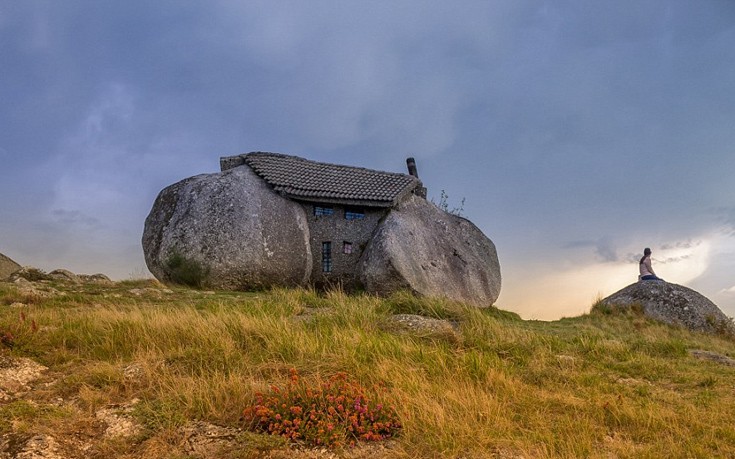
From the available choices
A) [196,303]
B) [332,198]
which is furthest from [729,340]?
[196,303]

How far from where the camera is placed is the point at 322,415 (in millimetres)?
5352

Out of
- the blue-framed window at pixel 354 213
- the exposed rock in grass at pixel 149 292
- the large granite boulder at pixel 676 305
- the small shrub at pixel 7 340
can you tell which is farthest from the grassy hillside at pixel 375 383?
the large granite boulder at pixel 676 305

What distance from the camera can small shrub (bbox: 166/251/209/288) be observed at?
17.7 meters

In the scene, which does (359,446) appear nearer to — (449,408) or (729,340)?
(449,408)

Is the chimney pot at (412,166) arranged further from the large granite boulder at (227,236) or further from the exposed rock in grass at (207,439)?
the exposed rock in grass at (207,439)

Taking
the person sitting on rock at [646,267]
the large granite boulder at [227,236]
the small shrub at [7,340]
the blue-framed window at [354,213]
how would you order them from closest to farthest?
the small shrub at [7,340] → the large granite boulder at [227,236] → the blue-framed window at [354,213] → the person sitting on rock at [646,267]

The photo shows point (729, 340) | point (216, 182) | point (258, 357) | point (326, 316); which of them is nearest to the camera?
point (258, 357)

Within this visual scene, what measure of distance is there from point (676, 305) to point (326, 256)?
561 inches

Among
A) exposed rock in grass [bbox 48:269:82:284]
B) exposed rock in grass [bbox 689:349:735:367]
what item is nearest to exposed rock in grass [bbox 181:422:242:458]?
exposed rock in grass [bbox 689:349:735:367]

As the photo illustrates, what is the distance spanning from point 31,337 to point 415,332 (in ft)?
20.1

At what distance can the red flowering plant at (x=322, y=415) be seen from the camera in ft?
17.0

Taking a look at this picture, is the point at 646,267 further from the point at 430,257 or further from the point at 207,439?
the point at 207,439

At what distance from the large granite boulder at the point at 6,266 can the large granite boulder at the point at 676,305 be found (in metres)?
24.9

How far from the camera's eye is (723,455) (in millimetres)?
5688
